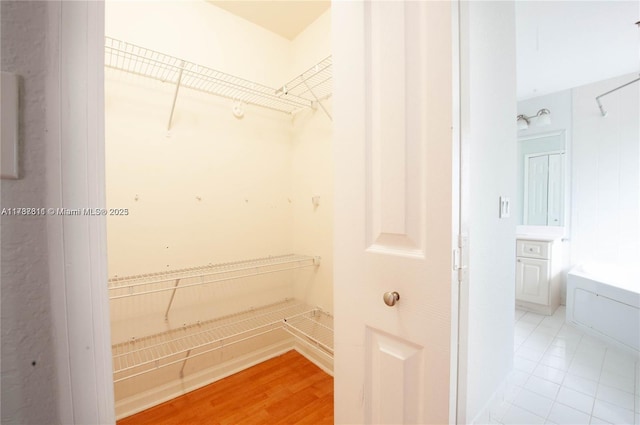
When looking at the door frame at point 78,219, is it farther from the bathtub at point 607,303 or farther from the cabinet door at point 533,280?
the cabinet door at point 533,280

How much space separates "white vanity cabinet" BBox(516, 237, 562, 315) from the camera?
2.62 m

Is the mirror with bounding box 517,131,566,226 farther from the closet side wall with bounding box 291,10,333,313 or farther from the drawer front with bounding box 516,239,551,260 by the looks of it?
the closet side wall with bounding box 291,10,333,313

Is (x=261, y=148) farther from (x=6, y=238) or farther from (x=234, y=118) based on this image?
(x=6, y=238)

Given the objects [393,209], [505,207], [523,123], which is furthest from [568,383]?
[523,123]

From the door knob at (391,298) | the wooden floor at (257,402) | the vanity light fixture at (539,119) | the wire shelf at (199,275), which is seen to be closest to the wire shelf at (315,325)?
the wooden floor at (257,402)

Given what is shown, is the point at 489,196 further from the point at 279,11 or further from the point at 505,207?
the point at 279,11

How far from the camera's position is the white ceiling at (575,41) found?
5.52 ft

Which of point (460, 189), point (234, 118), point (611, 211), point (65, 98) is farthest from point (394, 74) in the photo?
point (611, 211)

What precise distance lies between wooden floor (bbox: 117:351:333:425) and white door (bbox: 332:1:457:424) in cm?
69

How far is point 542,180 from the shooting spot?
9.86ft

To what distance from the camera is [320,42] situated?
184cm

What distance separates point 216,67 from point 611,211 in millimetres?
3729

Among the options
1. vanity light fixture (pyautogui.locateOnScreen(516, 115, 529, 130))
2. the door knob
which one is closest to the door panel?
the door knob

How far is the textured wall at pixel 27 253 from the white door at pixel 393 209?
0.68 metres
